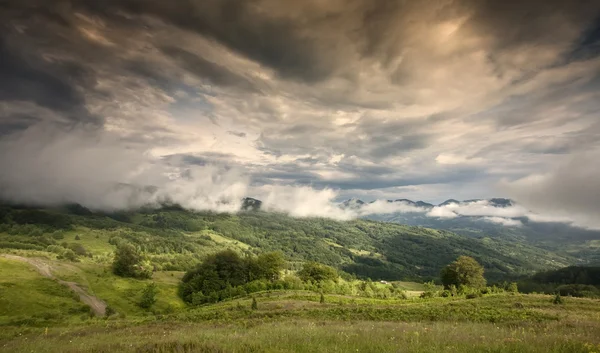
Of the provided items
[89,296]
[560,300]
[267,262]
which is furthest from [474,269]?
[89,296]

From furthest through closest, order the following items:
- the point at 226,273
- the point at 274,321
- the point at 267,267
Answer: the point at 267,267 → the point at 226,273 → the point at 274,321

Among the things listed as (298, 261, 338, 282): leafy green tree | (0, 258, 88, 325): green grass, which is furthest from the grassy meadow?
(298, 261, 338, 282): leafy green tree

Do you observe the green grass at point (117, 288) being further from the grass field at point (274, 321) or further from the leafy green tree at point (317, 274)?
the leafy green tree at point (317, 274)

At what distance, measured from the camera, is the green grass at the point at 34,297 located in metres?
71.9

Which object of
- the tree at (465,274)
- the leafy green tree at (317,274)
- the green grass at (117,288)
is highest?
the tree at (465,274)

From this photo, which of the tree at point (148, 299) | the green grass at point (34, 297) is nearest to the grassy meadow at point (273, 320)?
the green grass at point (34, 297)

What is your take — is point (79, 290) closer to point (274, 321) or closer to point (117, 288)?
point (117, 288)

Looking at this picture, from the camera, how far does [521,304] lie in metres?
38.4

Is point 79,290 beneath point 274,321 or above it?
beneath

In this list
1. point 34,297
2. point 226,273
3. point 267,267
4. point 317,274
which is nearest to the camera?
point 34,297

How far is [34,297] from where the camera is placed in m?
81.6

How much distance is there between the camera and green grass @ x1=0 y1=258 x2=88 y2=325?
71.9 m

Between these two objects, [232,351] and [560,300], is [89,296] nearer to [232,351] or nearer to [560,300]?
[232,351]

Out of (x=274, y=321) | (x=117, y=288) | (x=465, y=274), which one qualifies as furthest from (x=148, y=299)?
(x=465, y=274)
